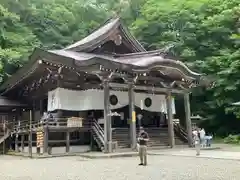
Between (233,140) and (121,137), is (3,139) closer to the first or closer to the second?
(121,137)

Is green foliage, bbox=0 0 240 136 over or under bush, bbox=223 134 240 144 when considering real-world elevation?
over

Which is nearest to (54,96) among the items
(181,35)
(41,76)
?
(41,76)

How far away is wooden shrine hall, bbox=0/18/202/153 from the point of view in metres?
14.8

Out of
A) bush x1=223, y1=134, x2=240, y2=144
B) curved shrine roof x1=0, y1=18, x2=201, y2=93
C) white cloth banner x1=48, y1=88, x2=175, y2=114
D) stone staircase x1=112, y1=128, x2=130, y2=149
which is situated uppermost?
curved shrine roof x1=0, y1=18, x2=201, y2=93

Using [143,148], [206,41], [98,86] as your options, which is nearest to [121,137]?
[98,86]

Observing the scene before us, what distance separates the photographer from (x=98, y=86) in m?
16.3

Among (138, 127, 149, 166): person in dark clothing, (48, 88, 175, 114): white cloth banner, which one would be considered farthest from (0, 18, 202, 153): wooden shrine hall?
(138, 127, 149, 166): person in dark clothing

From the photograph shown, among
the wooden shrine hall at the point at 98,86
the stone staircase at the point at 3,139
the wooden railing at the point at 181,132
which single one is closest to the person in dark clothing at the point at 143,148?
the wooden shrine hall at the point at 98,86

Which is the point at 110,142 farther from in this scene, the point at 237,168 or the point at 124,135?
the point at 237,168

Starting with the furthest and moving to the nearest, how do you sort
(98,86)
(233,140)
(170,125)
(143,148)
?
(233,140) < (170,125) < (98,86) < (143,148)

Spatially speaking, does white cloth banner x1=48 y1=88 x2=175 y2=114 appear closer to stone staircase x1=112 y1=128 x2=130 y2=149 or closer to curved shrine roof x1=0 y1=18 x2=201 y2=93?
stone staircase x1=112 y1=128 x2=130 y2=149

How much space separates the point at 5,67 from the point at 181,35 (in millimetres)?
13621

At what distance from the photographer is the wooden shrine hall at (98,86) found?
583 inches

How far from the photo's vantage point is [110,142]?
1452 centimetres
